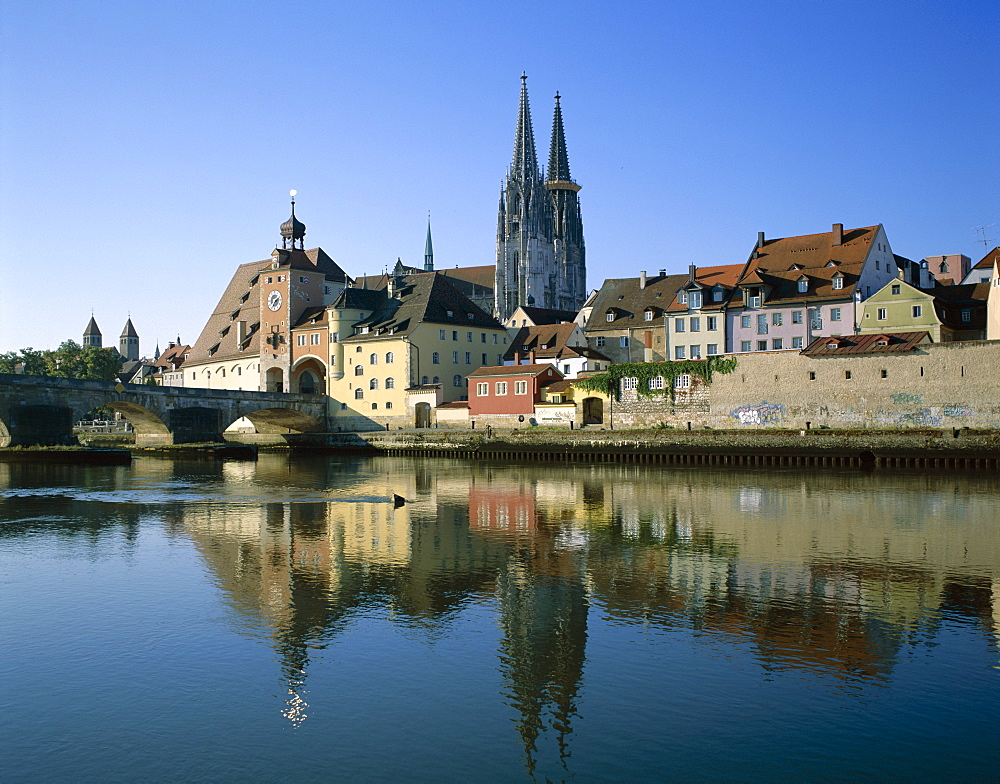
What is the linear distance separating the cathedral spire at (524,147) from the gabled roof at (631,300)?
213ft

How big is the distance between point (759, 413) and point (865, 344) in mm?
6953

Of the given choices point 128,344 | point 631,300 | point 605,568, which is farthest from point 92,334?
point 605,568

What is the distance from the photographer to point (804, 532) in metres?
24.2

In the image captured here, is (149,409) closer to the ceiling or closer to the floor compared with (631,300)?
closer to the floor

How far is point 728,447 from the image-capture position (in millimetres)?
49438

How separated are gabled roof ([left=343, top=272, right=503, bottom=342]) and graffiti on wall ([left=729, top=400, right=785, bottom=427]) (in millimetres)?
27647

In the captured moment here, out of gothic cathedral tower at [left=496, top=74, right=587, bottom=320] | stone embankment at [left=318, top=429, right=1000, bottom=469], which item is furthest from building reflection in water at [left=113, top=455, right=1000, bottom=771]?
gothic cathedral tower at [left=496, top=74, right=587, bottom=320]

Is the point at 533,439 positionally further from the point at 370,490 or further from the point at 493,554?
the point at 493,554

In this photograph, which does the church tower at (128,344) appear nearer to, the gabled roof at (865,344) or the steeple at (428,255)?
the steeple at (428,255)

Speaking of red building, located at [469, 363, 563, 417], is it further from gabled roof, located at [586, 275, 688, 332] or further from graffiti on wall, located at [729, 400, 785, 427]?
graffiti on wall, located at [729, 400, 785, 427]

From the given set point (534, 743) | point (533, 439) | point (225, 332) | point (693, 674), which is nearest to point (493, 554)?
point (693, 674)

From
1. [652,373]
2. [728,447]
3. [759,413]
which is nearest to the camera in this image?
[728,447]

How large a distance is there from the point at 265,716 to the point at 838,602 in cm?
994

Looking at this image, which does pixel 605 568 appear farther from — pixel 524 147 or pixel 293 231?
pixel 524 147
